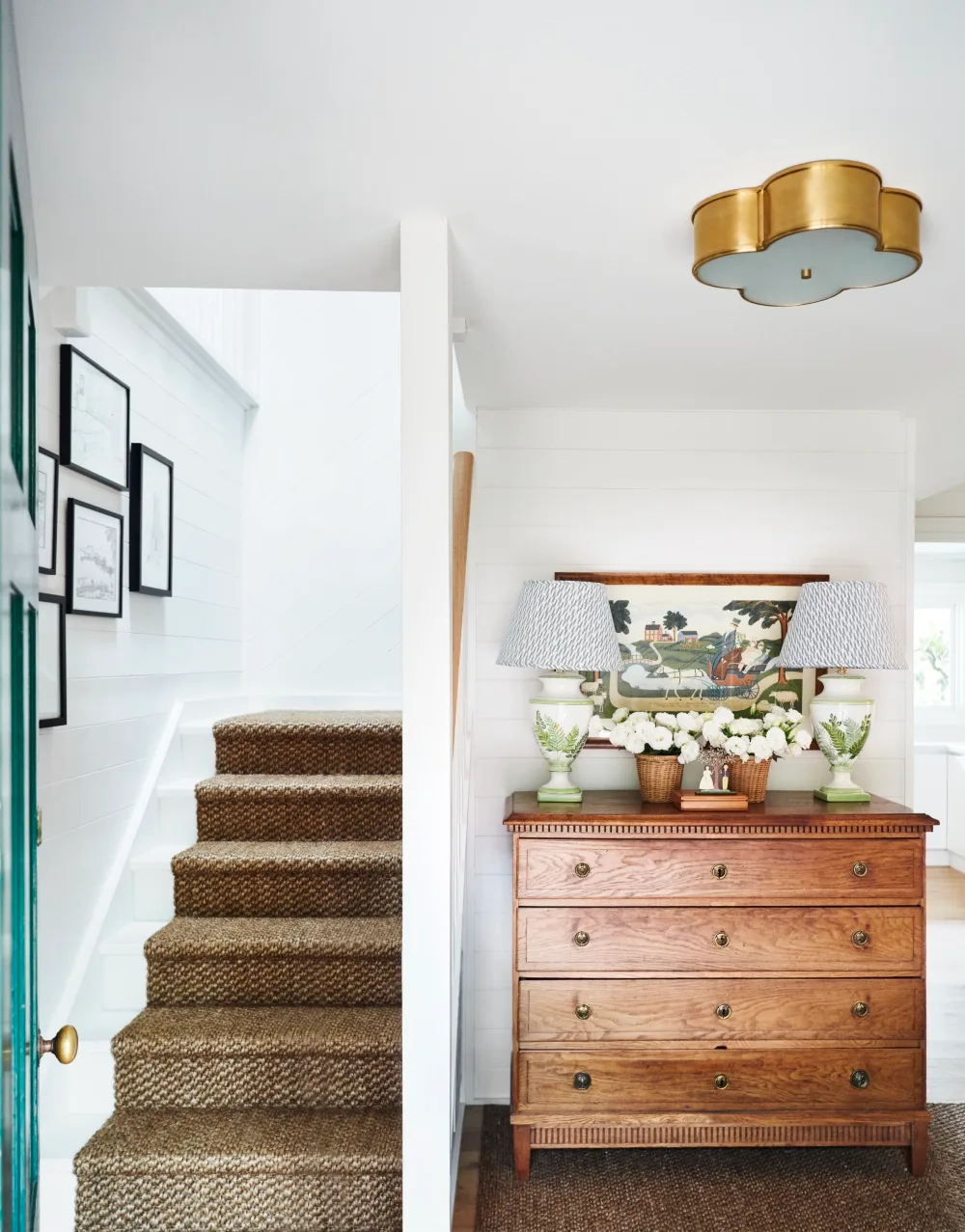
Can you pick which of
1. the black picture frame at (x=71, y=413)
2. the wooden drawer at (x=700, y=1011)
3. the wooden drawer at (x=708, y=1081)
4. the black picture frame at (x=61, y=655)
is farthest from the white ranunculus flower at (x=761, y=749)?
the black picture frame at (x=71, y=413)

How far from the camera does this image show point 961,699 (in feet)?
21.6

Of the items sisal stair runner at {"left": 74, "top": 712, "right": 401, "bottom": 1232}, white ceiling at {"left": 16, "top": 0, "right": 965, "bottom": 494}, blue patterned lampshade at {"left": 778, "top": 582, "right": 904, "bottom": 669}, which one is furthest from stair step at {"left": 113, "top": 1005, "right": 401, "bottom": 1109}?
white ceiling at {"left": 16, "top": 0, "right": 965, "bottom": 494}

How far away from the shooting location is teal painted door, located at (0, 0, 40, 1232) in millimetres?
890

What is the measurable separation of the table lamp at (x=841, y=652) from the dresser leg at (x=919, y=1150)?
2.97 feet

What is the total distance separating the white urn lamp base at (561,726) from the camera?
2994 mm

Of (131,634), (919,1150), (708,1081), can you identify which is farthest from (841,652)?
(131,634)

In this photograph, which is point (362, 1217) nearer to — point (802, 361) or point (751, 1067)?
point (751, 1067)

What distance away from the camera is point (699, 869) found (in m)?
2.80

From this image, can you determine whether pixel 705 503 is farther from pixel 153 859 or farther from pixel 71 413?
pixel 153 859

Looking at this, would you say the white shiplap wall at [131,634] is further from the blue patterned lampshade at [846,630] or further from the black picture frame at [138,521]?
the blue patterned lampshade at [846,630]

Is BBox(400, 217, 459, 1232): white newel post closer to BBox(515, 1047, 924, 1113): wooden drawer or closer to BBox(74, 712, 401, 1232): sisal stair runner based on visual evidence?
BBox(74, 712, 401, 1232): sisal stair runner

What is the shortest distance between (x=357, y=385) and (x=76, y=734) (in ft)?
7.44

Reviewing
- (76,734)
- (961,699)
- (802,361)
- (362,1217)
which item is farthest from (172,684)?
(961,699)

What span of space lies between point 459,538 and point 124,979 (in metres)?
1.54
